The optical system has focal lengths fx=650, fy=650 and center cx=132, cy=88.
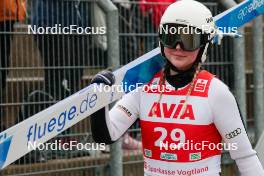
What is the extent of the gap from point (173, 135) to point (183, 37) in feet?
1.67

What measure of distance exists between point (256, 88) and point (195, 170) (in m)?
2.80

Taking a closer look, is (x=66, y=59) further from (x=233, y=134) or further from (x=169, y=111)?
(x=233, y=134)

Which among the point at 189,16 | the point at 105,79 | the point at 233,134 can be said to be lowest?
the point at 233,134

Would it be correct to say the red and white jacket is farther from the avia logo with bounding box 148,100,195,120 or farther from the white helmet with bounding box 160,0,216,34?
the white helmet with bounding box 160,0,216,34

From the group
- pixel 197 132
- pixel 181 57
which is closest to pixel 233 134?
pixel 197 132

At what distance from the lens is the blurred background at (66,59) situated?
498 cm

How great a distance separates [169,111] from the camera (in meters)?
3.38

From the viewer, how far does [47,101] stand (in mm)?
5117

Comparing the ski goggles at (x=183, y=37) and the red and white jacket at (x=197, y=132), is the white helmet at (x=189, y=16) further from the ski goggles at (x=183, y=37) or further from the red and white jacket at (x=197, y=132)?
the red and white jacket at (x=197, y=132)

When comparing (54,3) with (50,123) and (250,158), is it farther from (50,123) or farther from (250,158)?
(250,158)

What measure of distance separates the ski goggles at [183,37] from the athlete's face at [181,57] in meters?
0.03

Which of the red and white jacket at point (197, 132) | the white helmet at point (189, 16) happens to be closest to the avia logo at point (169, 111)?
the red and white jacket at point (197, 132)

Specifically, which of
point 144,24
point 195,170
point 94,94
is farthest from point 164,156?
point 144,24

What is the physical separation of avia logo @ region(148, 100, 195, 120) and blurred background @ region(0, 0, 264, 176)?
180 centimetres
